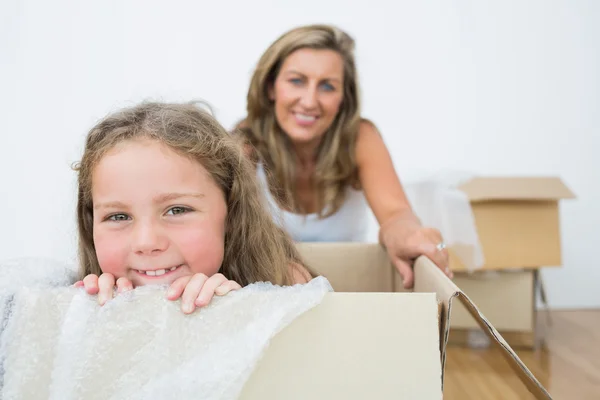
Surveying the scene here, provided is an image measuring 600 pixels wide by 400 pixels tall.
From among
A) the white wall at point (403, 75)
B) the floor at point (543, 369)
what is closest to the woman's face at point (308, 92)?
the floor at point (543, 369)

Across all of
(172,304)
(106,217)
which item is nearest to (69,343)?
(172,304)

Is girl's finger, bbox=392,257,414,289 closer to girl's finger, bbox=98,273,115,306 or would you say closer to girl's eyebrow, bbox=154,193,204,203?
girl's eyebrow, bbox=154,193,204,203

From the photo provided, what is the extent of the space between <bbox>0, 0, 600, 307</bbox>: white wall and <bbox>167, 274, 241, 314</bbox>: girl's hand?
1.90 metres

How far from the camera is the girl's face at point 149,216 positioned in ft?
2.68

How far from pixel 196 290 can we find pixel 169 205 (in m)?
0.19

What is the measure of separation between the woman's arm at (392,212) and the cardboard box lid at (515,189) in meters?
0.44

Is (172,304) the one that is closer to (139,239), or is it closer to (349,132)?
(139,239)

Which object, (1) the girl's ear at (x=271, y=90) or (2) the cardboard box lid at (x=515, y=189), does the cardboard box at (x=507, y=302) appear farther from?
(1) the girl's ear at (x=271, y=90)

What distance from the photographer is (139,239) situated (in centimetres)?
80

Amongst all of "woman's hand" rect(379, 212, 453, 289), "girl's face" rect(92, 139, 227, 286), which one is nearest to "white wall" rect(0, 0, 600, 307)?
"woman's hand" rect(379, 212, 453, 289)

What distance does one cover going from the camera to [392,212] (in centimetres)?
144

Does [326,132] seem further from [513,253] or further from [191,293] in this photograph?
[191,293]

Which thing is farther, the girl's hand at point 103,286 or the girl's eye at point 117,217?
the girl's eye at point 117,217

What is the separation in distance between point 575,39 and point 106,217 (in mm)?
2198
